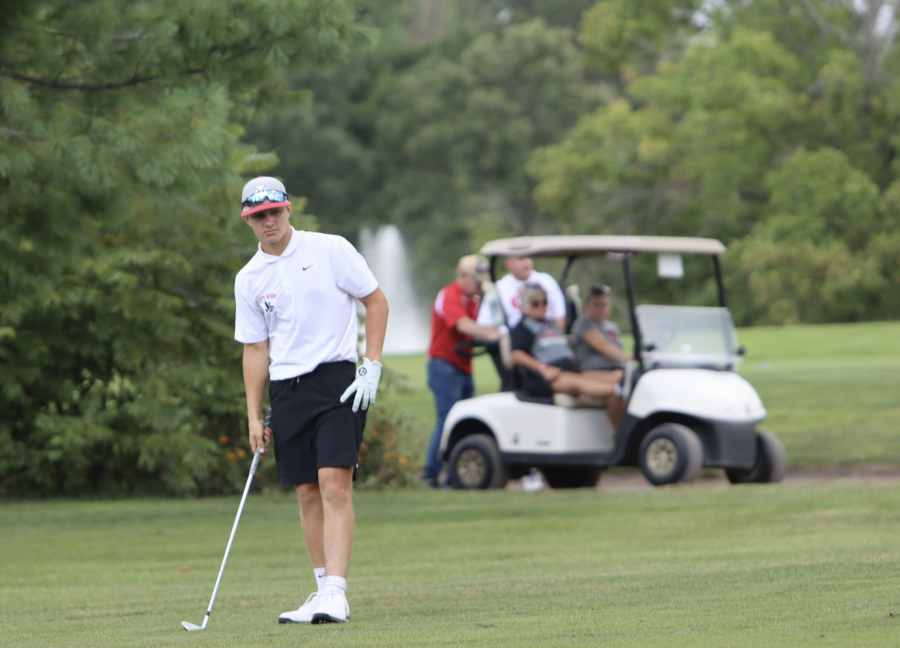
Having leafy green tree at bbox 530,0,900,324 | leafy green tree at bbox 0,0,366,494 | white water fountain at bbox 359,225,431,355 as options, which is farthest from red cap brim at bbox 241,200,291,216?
leafy green tree at bbox 530,0,900,324

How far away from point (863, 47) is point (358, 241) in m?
20.9

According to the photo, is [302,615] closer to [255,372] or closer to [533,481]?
[255,372]

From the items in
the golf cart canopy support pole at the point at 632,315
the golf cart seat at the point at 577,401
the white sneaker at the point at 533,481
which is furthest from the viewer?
the white sneaker at the point at 533,481

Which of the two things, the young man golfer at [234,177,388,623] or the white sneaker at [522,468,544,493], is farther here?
the white sneaker at [522,468,544,493]

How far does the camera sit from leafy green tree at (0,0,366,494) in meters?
9.14

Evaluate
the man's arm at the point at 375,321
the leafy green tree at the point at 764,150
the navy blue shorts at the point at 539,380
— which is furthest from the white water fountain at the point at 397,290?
the man's arm at the point at 375,321

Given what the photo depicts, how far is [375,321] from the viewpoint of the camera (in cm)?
618

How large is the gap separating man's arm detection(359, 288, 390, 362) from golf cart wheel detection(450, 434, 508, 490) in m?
6.66

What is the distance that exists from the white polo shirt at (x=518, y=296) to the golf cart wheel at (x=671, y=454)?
137 cm

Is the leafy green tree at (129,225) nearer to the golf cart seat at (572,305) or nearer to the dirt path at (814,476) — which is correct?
the golf cart seat at (572,305)

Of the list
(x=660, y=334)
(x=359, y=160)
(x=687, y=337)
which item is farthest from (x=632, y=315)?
(x=359, y=160)

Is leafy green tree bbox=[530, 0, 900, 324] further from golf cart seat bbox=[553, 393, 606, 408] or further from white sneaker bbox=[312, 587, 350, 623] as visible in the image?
white sneaker bbox=[312, 587, 350, 623]

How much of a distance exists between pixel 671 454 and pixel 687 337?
1144mm

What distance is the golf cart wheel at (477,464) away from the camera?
1277cm
